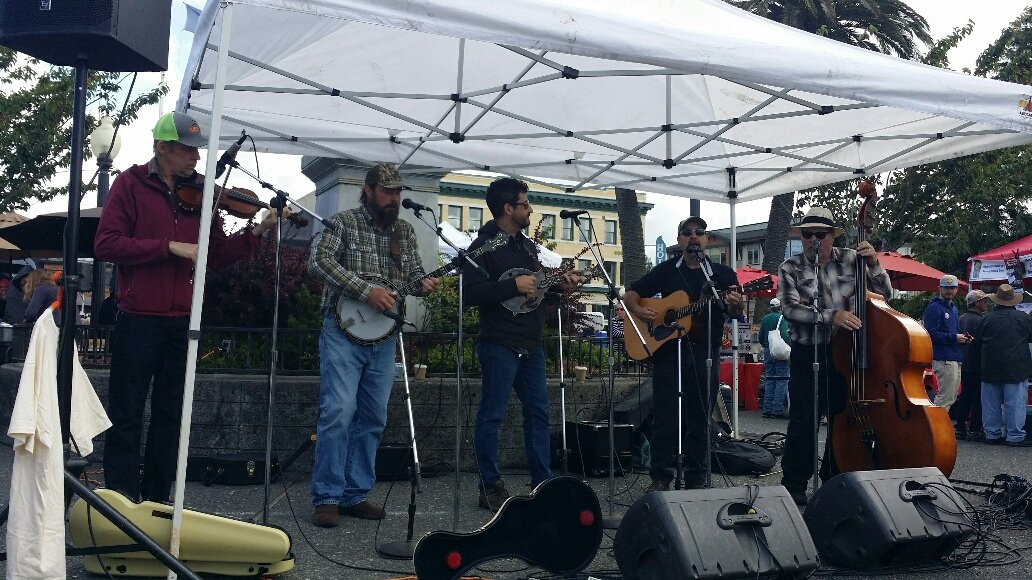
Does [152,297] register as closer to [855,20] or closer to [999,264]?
[999,264]

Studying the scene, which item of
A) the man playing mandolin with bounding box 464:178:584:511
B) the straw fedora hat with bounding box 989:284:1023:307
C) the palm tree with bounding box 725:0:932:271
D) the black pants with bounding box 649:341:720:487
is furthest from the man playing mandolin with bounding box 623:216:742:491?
the palm tree with bounding box 725:0:932:271

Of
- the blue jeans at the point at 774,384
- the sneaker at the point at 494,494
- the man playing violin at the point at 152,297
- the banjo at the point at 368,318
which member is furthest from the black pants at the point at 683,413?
the blue jeans at the point at 774,384

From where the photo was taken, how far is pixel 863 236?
622cm

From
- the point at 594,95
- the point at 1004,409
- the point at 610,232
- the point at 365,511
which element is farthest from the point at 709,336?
the point at 610,232

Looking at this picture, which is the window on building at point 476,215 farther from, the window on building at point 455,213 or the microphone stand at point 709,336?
→ the microphone stand at point 709,336

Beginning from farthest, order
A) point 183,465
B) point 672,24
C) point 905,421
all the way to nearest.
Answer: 1. point 905,421
2. point 672,24
3. point 183,465

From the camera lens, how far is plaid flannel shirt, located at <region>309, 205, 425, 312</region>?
5.38 m

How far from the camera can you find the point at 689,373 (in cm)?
653

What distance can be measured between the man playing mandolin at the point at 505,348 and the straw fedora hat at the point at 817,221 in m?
1.88

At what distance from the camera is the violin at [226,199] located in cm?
459

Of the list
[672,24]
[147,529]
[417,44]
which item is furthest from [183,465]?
[417,44]

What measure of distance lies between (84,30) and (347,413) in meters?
2.60

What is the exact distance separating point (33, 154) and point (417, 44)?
1375 cm

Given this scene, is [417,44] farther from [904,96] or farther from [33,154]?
[33,154]
